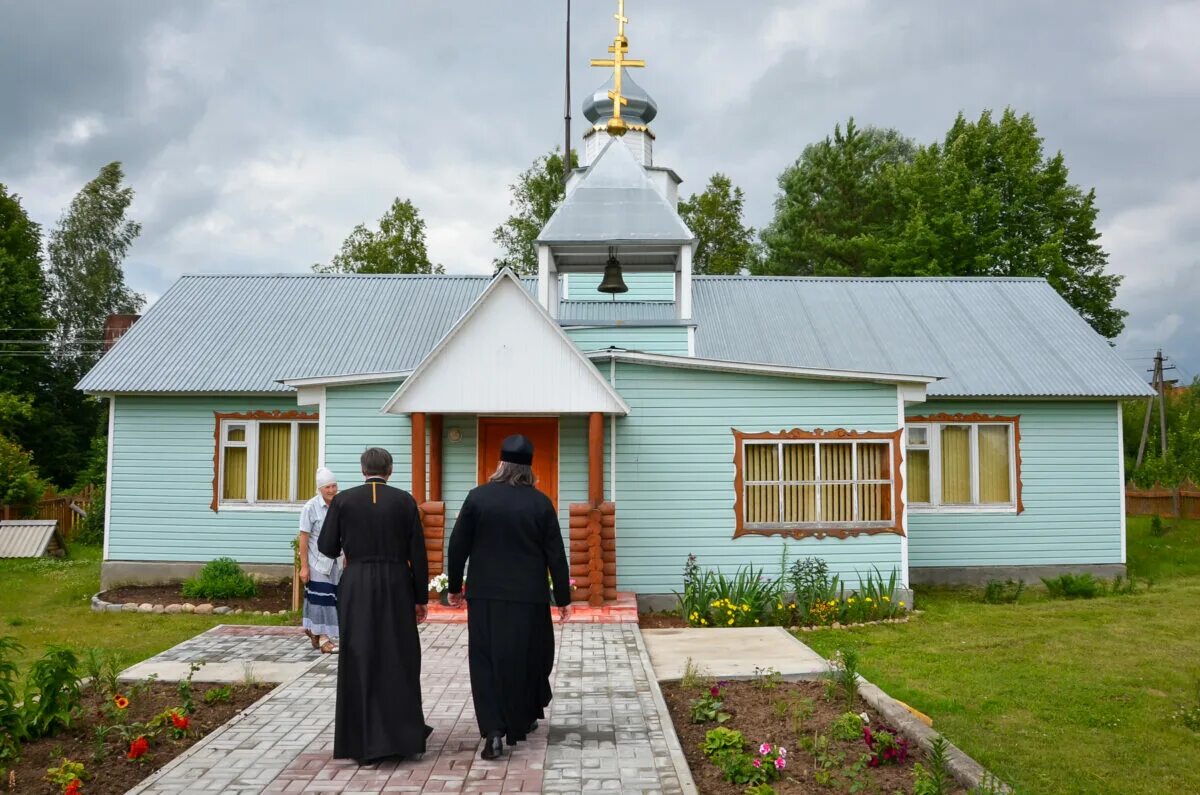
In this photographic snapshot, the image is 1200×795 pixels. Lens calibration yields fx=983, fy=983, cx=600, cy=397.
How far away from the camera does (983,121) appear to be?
31.7 metres

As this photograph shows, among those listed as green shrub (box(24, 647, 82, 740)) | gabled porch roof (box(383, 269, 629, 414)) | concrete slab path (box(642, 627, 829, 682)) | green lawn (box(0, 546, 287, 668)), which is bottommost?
green lawn (box(0, 546, 287, 668))

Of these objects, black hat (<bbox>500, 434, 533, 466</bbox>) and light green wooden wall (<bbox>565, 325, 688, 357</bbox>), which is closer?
black hat (<bbox>500, 434, 533, 466</bbox>)

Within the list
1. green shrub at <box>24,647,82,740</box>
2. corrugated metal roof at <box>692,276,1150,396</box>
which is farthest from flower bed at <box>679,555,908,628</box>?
green shrub at <box>24,647,82,740</box>

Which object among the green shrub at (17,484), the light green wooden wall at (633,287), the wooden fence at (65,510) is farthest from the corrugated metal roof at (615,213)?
the wooden fence at (65,510)

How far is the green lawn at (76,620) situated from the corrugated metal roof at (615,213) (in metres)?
6.44

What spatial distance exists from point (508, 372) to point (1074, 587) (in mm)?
8680

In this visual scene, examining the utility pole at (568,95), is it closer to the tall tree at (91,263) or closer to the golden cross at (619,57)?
the golden cross at (619,57)

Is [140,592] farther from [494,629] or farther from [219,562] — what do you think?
[494,629]

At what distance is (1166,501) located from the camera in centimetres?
2622

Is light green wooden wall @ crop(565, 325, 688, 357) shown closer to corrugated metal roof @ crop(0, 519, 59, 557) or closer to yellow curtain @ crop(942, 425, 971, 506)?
yellow curtain @ crop(942, 425, 971, 506)

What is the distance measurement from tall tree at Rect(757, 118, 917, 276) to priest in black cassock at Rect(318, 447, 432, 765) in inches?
1223

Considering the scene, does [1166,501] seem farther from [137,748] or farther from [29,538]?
[137,748]

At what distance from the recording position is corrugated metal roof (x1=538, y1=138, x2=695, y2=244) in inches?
531

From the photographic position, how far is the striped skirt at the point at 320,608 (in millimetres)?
8953
